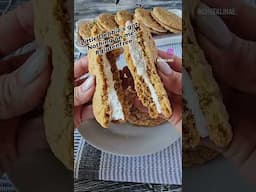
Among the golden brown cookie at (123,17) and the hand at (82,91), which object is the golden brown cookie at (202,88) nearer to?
the golden brown cookie at (123,17)

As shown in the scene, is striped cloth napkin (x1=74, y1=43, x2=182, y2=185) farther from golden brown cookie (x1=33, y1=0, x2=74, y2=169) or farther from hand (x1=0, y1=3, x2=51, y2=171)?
hand (x1=0, y1=3, x2=51, y2=171)

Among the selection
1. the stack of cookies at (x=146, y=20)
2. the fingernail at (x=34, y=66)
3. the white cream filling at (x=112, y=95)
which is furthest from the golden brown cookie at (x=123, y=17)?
the fingernail at (x=34, y=66)

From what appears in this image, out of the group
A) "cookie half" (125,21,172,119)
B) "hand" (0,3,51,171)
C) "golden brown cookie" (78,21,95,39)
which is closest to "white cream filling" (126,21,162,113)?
"cookie half" (125,21,172,119)

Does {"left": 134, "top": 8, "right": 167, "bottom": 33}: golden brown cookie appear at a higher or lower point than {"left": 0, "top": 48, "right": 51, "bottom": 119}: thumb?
higher

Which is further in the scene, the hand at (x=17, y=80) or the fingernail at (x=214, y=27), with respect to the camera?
the hand at (x=17, y=80)

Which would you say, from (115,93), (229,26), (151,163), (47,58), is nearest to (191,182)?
(151,163)

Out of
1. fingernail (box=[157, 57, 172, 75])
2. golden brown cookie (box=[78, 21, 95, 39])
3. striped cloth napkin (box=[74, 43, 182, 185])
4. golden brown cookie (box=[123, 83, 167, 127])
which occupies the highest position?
golden brown cookie (box=[78, 21, 95, 39])

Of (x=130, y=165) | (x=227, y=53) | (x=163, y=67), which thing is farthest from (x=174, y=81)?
(x=130, y=165)
